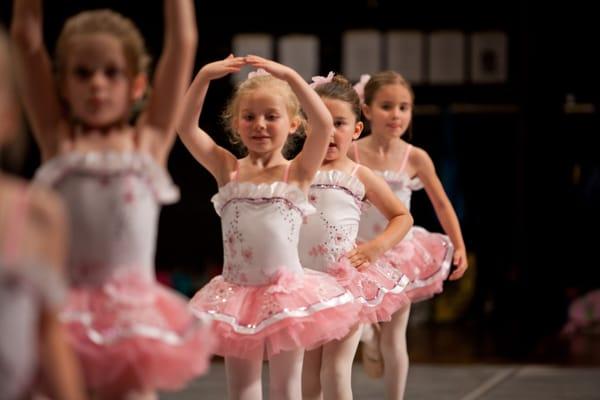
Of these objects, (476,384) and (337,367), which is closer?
(337,367)

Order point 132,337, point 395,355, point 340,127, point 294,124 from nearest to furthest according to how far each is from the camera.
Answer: point 132,337, point 294,124, point 340,127, point 395,355

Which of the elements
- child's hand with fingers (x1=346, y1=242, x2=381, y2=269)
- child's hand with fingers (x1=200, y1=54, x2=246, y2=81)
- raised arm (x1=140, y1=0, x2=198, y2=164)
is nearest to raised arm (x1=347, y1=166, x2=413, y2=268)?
child's hand with fingers (x1=346, y1=242, x2=381, y2=269)

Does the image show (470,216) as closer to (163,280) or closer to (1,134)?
(163,280)

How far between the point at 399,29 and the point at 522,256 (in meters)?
1.67

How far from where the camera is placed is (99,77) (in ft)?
9.18

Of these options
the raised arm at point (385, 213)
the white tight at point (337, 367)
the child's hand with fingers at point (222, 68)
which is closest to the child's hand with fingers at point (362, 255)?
the raised arm at point (385, 213)

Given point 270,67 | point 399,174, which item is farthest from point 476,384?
point 270,67

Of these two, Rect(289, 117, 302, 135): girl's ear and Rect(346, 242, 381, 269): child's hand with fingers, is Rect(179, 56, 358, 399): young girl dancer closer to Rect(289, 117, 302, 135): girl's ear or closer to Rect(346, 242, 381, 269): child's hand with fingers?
Rect(289, 117, 302, 135): girl's ear

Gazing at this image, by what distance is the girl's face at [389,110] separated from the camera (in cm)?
502

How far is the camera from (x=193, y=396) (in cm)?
561

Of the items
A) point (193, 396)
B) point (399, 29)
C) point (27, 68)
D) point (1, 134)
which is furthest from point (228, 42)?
point (1, 134)

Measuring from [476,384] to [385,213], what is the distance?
6.28 ft

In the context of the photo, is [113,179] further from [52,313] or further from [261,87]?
[261,87]

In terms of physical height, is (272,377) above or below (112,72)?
below
